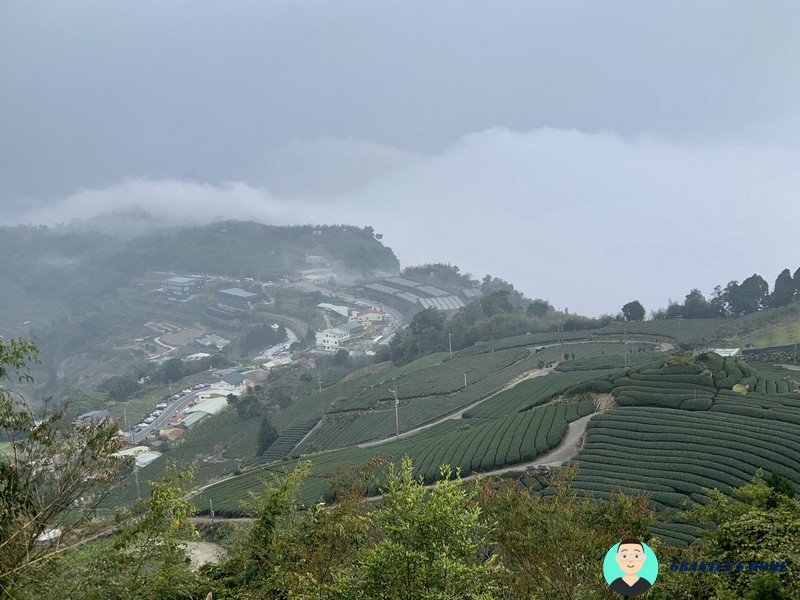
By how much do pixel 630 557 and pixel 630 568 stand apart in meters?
0.15

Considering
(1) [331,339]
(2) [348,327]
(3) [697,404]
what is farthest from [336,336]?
(3) [697,404]

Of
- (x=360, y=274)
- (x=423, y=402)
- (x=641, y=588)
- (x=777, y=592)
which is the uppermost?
(x=360, y=274)

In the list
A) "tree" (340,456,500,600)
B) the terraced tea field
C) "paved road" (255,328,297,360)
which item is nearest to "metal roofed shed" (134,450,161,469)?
the terraced tea field

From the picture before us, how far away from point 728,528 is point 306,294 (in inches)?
5045

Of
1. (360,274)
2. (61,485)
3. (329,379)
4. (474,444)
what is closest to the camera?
(61,485)

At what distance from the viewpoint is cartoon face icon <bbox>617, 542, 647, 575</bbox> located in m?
7.34

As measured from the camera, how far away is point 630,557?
24.1 ft

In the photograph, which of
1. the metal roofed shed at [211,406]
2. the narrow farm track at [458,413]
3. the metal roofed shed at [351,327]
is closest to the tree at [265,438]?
the narrow farm track at [458,413]

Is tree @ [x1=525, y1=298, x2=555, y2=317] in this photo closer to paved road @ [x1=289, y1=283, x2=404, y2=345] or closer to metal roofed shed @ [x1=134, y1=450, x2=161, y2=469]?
paved road @ [x1=289, y1=283, x2=404, y2=345]

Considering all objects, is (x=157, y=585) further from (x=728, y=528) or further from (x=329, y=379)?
→ (x=329, y=379)

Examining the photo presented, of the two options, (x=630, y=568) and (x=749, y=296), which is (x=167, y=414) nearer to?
(x=749, y=296)

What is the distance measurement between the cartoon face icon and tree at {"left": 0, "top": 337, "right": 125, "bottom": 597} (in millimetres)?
8322

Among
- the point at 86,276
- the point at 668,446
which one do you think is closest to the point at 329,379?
the point at 668,446

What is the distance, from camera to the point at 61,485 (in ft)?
35.4
